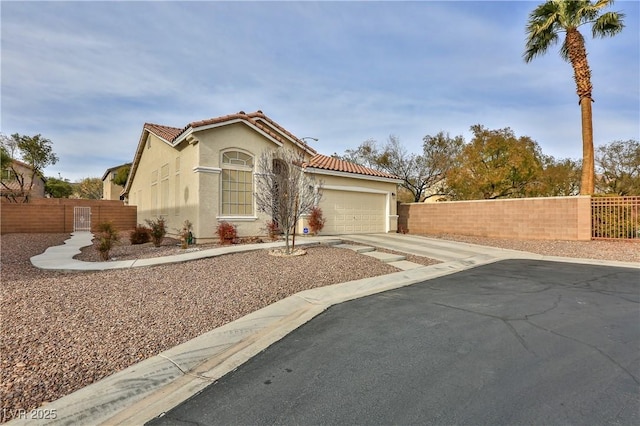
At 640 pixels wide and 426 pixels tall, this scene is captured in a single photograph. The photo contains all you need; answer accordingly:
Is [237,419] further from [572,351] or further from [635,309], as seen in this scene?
[635,309]

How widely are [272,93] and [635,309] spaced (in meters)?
17.3

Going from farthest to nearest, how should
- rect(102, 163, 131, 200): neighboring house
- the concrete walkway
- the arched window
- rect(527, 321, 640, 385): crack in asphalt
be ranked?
rect(102, 163, 131, 200): neighboring house, the arched window, rect(527, 321, 640, 385): crack in asphalt, the concrete walkway

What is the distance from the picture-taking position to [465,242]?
15.9 metres

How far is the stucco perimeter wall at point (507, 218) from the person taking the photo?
594 inches

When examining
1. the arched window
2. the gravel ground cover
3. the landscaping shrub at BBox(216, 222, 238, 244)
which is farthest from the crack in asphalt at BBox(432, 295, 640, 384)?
the arched window

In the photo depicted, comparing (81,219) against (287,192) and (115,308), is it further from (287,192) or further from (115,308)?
(115,308)

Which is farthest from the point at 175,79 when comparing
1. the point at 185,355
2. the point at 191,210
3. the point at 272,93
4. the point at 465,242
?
the point at 465,242

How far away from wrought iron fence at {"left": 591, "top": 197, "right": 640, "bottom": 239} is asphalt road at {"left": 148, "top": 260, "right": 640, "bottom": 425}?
10771mm

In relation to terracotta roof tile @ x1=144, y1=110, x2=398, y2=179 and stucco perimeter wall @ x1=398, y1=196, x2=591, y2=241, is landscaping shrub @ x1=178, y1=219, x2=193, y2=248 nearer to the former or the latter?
terracotta roof tile @ x1=144, y1=110, x2=398, y2=179

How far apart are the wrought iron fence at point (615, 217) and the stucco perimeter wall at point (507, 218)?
1.09 ft

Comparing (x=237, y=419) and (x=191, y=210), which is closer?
(x=237, y=419)

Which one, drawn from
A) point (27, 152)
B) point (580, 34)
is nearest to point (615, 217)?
point (580, 34)

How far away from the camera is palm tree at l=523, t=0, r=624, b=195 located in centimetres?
1645

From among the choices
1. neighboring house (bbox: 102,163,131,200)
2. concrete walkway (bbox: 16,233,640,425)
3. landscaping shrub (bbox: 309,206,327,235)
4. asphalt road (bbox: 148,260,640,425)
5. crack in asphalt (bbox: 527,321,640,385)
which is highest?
neighboring house (bbox: 102,163,131,200)
